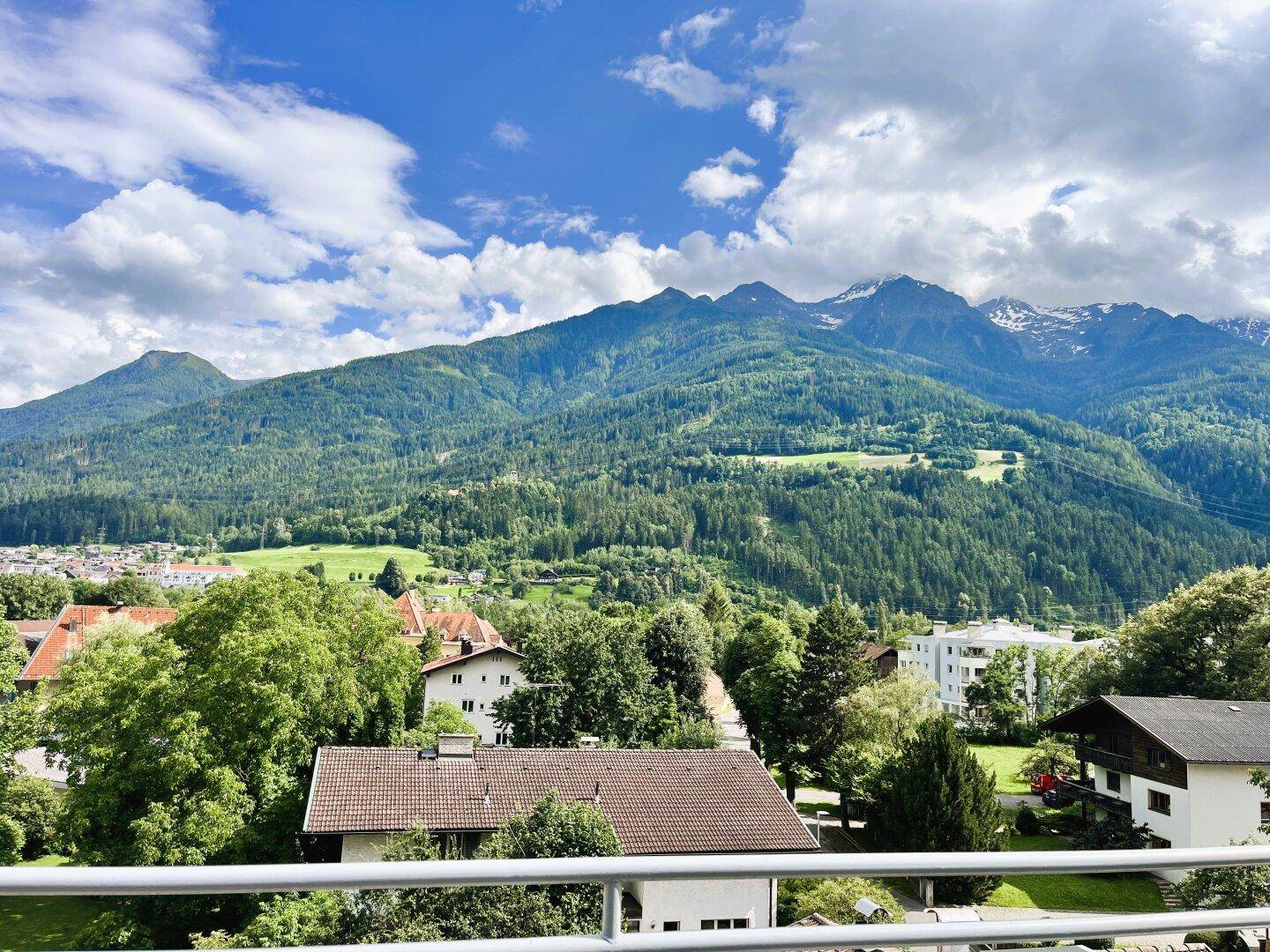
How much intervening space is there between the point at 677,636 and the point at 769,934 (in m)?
46.8

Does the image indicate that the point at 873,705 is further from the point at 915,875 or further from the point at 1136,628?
the point at 915,875

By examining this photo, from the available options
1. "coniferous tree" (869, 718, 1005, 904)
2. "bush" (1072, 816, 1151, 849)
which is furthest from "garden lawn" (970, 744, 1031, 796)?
"coniferous tree" (869, 718, 1005, 904)

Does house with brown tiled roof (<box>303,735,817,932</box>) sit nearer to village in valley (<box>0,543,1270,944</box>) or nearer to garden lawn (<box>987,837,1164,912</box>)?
village in valley (<box>0,543,1270,944</box>)

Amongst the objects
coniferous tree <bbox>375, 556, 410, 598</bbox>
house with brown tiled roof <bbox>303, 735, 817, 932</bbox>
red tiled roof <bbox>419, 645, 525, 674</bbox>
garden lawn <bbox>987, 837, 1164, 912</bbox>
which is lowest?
garden lawn <bbox>987, 837, 1164, 912</bbox>

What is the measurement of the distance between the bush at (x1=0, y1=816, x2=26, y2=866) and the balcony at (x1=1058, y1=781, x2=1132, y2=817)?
37168 mm

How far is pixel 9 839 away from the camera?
80.2ft

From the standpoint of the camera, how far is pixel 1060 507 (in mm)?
183875

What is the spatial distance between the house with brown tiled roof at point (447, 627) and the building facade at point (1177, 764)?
50123 mm

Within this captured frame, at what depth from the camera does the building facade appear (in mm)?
28328

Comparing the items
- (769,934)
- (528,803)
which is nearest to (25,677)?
(528,803)

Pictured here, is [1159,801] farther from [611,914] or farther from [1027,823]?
[611,914]

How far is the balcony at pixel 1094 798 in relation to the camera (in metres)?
32.0

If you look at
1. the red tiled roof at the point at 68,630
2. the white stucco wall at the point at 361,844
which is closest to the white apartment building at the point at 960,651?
the white stucco wall at the point at 361,844

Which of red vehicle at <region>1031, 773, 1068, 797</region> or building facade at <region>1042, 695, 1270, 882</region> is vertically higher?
building facade at <region>1042, 695, 1270, 882</region>
